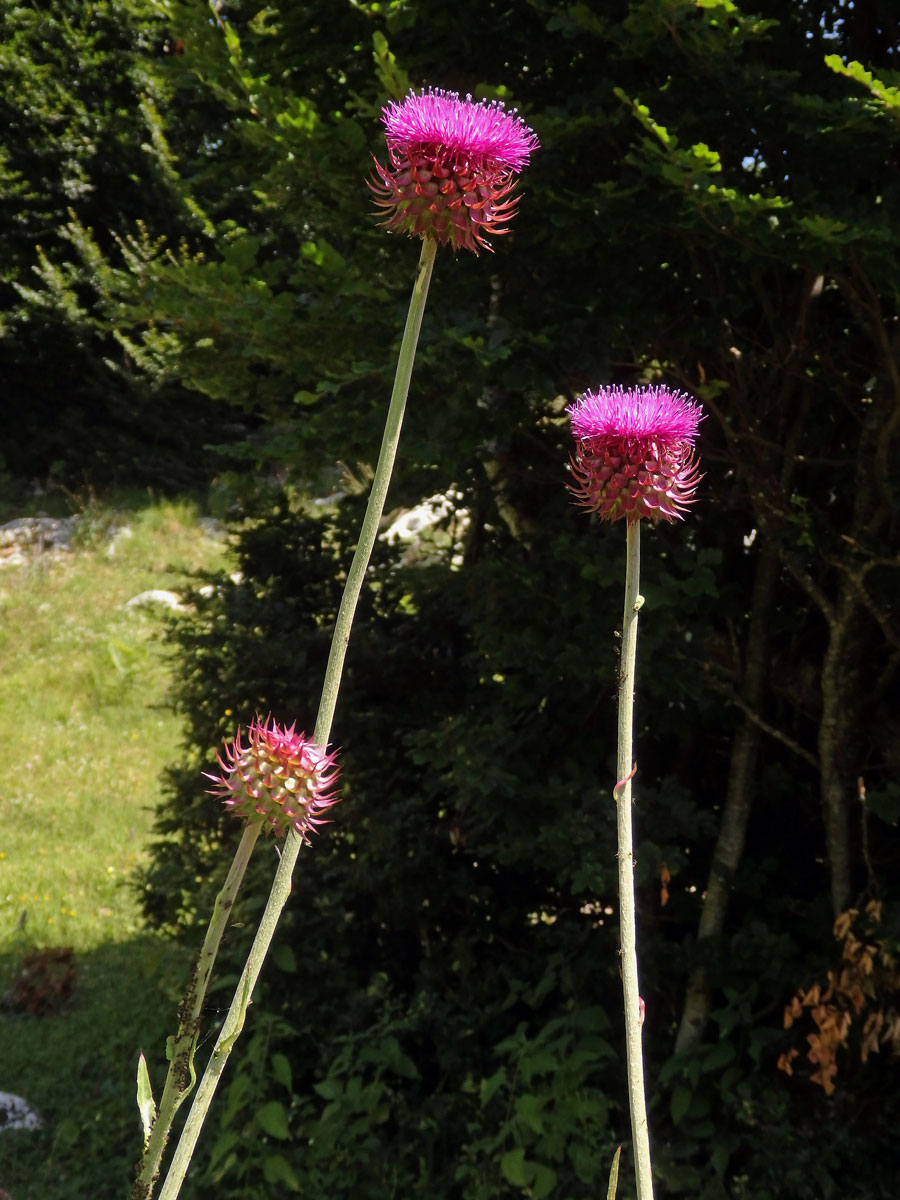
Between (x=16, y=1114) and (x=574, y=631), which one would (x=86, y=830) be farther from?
(x=574, y=631)

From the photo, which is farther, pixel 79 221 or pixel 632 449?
pixel 79 221

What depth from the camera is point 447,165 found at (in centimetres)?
122

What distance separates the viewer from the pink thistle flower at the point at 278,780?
1144 mm

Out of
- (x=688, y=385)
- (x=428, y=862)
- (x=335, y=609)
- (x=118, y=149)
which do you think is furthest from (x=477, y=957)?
(x=118, y=149)

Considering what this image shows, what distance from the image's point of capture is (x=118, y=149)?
45.2 ft

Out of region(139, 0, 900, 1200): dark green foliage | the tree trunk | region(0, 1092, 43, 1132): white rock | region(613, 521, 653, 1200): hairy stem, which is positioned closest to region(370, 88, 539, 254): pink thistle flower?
region(613, 521, 653, 1200): hairy stem

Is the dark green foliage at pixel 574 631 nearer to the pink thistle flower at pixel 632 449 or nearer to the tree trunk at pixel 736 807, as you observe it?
the tree trunk at pixel 736 807

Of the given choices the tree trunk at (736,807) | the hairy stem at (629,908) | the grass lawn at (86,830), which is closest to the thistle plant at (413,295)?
the hairy stem at (629,908)

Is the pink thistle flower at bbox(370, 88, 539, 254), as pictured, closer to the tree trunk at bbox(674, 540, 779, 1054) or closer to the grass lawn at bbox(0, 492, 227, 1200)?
the tree trunk at bbox(674, 540, 779, 1054)

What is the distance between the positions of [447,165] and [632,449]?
385 millimetres

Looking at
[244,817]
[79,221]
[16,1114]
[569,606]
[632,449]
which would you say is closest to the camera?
[244,817]

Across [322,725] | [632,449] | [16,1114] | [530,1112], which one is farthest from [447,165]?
[16,1114]

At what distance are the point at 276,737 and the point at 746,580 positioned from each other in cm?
298

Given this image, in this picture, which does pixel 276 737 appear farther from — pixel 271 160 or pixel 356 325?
pixel 271 160
